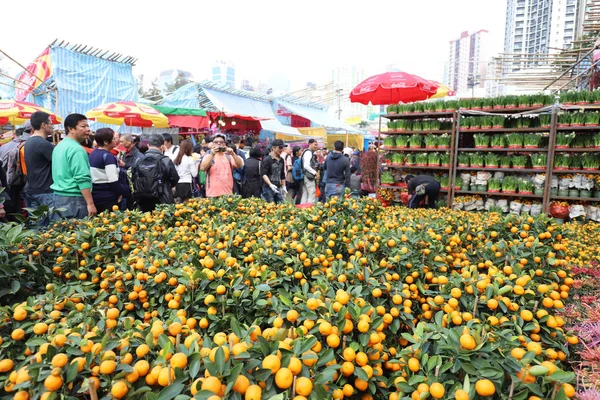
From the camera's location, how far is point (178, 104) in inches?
Result: 655

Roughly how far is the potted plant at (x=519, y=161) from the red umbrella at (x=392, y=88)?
8.17ft

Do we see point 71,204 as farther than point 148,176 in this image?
No

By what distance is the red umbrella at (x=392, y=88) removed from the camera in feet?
26.1

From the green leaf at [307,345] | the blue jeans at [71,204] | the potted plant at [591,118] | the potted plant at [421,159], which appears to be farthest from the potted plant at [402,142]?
the green leaf at [307,345]

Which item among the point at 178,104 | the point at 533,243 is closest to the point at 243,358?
the point at 533,243

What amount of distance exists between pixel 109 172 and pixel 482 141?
6.62 m

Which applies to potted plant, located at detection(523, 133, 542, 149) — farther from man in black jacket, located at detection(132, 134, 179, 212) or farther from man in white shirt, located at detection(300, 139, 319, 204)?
man in black jacket, located at detection(132, 134, 179, 212)

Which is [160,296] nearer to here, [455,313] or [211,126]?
[455,313]

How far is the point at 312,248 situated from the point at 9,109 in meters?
9.77

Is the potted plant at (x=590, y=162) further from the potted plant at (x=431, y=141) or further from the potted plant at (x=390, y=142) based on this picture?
the potted plant at (x=390, y=142)

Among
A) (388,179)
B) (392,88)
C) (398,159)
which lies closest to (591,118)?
(398,159)

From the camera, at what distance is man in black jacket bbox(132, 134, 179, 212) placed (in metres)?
4.84

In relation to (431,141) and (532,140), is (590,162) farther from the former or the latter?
(431,141)

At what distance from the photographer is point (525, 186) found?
6.58 m
